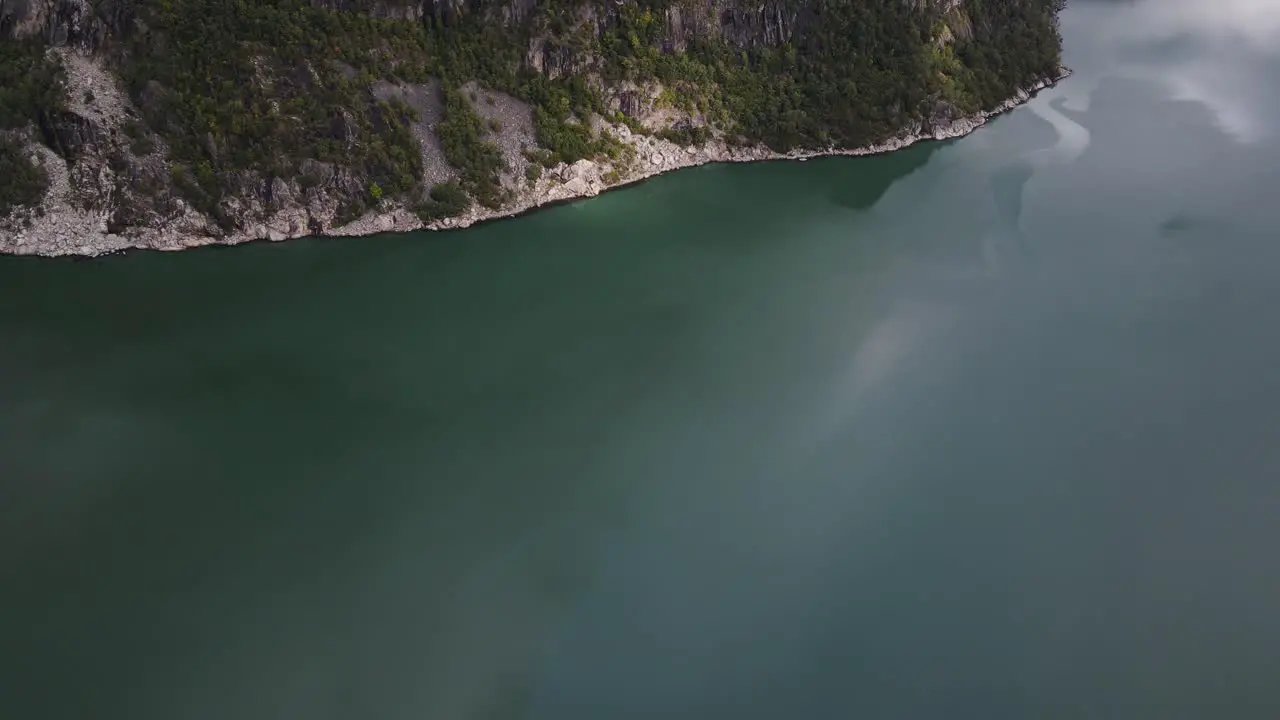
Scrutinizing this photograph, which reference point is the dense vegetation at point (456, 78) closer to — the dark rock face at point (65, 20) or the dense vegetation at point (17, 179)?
the dark rock face at point (65, 20)

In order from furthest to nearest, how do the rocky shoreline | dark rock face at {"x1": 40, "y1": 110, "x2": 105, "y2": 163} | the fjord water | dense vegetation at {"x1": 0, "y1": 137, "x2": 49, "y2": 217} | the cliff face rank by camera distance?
1. the cliff face
2. dark rock face at {"x1": 40, "y1": 110, "x2": 105, "y2": 163}
3. the rocky shoreline
4. dense vegetation at {"x1": 0, "y1": 137, "x2": 49, "y2": 217}
5. the fjord water

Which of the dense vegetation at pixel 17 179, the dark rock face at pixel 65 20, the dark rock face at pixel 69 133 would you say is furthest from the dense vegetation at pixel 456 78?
the dense vegetation at pixel 17 179

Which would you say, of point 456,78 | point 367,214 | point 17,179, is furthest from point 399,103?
point 17,179

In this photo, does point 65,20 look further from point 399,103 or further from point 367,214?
point 367,214

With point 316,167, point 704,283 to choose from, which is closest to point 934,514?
point 704,283

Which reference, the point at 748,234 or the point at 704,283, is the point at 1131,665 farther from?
the point at 748,234

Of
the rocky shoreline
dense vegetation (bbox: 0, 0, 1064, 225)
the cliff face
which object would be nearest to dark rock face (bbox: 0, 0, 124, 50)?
the cliff face

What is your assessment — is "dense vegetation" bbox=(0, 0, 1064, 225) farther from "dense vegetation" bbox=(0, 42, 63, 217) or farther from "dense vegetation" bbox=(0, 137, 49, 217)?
"dense vegetation" bbox=(0, 137, 49, 217)
